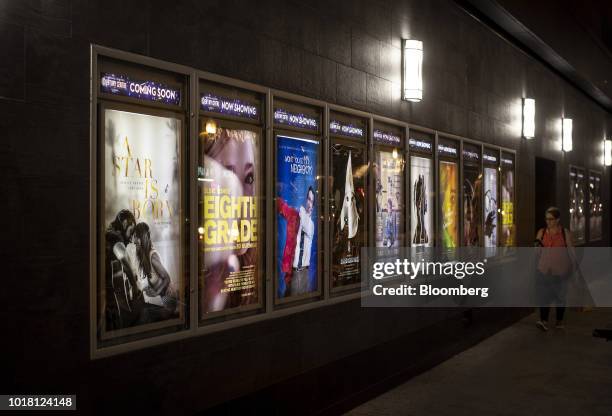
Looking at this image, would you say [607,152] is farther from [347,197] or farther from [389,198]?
[347,197]

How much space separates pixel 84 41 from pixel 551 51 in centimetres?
1251

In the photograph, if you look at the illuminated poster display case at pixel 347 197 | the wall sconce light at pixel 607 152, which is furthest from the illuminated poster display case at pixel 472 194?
the wall sconce light at pixel 607 152

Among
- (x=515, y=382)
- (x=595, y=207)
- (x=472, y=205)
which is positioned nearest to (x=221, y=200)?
(x=515, y=382)

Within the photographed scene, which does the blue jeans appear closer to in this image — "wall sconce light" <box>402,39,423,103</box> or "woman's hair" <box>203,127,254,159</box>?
"wall sconce light" <box>402,39,423,103</box>

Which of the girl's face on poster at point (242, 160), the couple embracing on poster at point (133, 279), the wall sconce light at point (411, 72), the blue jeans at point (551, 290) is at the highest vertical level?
the wall sconce light at point (411, 72)

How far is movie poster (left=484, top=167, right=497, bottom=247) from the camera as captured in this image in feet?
41.9

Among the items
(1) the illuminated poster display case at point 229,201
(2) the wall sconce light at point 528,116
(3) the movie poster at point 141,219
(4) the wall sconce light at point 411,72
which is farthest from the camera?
(2) the wall sconce light at point 528,116

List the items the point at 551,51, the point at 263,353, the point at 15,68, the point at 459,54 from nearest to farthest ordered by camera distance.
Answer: the point at 15,68 → the point at 263,353 → the point at 459,54 → the point at 551,51

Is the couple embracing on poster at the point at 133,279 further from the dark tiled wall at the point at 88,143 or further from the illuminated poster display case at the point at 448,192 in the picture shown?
the illuminated poster display case at the point at 448,192

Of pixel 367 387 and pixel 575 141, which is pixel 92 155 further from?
pixel 575 141

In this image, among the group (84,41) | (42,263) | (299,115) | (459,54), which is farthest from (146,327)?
(459,54)

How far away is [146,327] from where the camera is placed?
5.51 metres

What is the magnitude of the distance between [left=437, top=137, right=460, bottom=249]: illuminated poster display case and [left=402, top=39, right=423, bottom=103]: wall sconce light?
138 centimetres

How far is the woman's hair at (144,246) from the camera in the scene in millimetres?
5445
